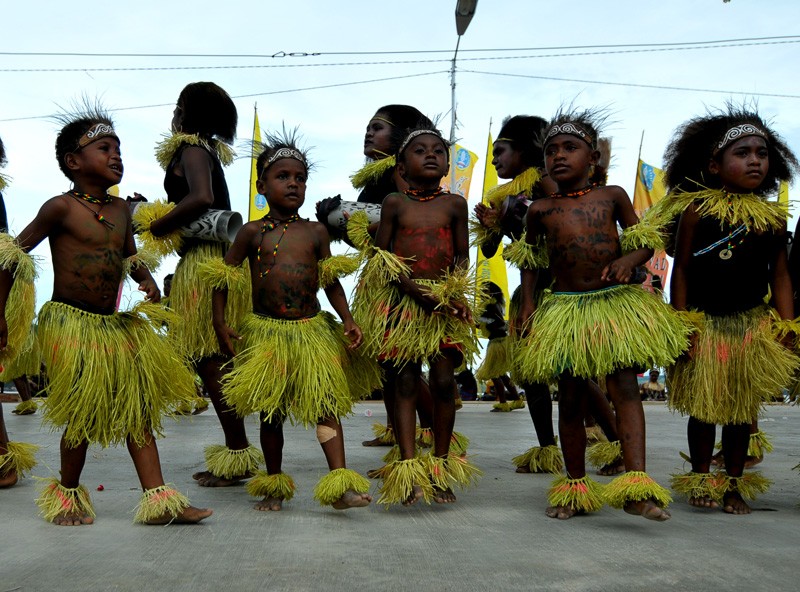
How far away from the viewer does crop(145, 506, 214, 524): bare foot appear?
312 cm

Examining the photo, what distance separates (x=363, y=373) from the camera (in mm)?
3980

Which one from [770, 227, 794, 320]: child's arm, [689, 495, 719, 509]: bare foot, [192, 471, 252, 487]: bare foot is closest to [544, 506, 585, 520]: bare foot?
[689, 495, 719, 509]: bare foot

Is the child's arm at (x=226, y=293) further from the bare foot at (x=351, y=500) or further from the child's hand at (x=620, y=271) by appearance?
the child's hand at (x=620, y=271)

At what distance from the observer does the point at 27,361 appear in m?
4.79

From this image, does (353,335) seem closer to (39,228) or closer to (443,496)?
(443,496)

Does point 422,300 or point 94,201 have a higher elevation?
point 94,201

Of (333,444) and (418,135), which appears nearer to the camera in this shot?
(333,444)

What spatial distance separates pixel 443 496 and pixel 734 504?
1172 mm

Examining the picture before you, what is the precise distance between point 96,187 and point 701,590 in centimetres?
262

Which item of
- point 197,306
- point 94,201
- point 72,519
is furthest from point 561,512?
point 94,201

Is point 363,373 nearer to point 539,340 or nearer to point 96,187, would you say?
point 539,340

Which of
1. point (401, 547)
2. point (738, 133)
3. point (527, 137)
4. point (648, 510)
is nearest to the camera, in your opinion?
point (401, 547)

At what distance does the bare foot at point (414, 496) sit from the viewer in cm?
349

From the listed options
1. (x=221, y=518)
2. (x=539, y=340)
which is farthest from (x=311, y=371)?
(x=539, y=340)
